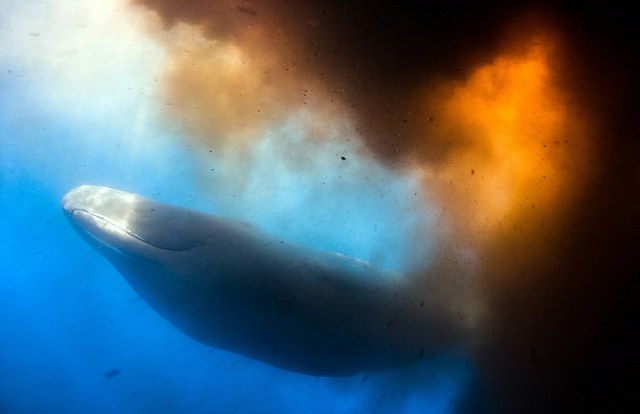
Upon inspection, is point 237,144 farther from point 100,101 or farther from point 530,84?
point 100,101

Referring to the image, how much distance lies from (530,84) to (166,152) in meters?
7.62

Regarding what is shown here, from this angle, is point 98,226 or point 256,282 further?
point 98,226

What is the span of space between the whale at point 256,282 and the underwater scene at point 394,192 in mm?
23

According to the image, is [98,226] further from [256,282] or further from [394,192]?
[394,192]

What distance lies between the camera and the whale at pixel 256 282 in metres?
3.84

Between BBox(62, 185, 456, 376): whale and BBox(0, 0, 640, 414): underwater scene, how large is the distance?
0.08 feet

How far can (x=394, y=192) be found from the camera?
3816mm


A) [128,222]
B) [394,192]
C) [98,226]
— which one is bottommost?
[98,226]

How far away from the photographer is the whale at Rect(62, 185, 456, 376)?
3.84 meters

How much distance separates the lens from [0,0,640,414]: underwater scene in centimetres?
304

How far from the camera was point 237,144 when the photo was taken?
4.60 metres

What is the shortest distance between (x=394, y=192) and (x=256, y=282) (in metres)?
1.66

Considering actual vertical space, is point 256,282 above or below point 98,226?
above

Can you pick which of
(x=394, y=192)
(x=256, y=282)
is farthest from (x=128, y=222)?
(x=394, y=192)
